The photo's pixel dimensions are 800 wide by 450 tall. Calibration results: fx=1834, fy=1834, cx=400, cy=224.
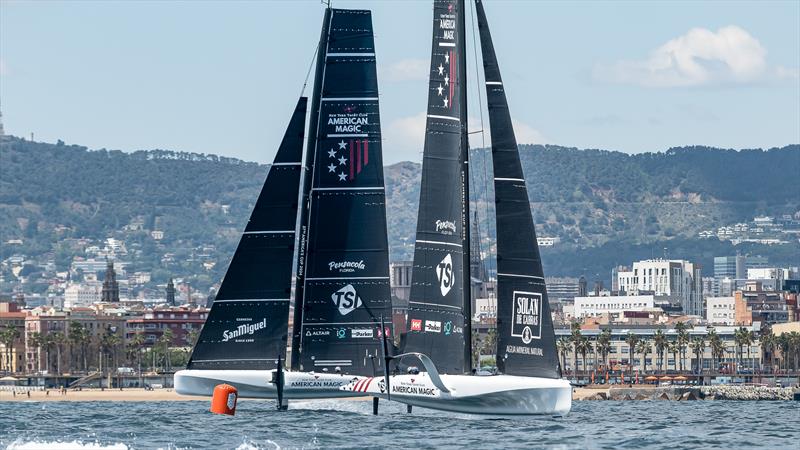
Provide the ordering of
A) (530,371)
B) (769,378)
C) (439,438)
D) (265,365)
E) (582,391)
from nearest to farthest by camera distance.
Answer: (439,438)
(530,371)
(265,365)
(582,391)
(769,378)

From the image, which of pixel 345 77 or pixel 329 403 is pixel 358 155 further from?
pixel 329 403

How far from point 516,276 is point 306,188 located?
31.2ft

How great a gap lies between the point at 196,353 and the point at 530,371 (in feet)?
38.6

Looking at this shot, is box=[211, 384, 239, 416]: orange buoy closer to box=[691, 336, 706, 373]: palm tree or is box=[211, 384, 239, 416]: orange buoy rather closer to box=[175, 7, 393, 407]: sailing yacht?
box=[175, 7, 393, 407]: sailing yacht

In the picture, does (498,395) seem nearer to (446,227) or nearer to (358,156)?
(446,227)

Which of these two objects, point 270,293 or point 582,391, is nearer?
point 270,293

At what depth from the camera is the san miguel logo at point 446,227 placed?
50.6m

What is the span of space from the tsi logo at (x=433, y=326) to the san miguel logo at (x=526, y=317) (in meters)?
2.07

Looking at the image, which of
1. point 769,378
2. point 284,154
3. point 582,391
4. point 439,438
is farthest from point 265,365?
point 769,378

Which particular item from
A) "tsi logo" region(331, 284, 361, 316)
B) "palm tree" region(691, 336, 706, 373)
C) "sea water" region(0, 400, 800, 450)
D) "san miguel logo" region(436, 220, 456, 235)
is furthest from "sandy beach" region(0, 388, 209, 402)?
"palm tree" region(691, 336, 706, 373)

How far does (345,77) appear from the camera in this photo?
2216 inches

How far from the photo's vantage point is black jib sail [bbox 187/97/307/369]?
56.0 m

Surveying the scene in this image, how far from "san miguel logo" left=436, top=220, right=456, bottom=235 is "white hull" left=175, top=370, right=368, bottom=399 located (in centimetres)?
624

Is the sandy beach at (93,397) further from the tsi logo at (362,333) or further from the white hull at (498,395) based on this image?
the white hull at (498,395)
